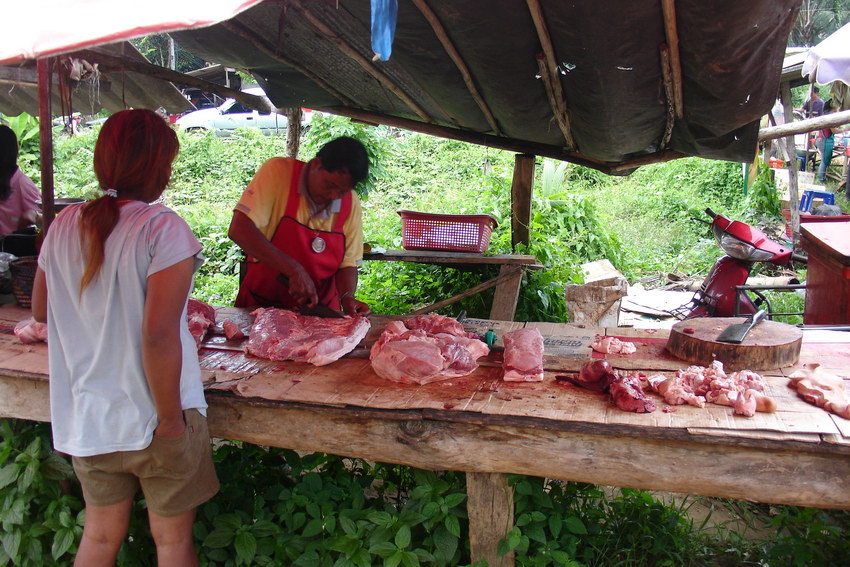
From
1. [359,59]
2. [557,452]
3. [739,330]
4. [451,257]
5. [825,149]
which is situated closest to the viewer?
[557,452]

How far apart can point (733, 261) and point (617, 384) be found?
12.9ft

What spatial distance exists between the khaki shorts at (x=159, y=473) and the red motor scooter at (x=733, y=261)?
4645 mm

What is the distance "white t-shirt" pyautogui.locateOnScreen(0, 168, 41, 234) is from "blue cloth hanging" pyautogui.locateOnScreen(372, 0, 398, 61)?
4.14 meters

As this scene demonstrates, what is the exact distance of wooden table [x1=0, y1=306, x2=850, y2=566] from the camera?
2.30 meters

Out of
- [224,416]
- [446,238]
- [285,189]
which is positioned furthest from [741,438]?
[446,238]

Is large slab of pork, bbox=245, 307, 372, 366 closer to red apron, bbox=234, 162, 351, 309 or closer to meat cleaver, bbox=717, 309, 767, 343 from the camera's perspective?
red apron, bbox=234, 162, 351, 309

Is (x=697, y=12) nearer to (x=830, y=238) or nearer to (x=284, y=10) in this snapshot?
(x=284, y=10)

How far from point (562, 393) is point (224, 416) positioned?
1.47 metres

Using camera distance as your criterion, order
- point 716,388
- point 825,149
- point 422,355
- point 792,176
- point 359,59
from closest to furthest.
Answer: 1. point 716,388
2. point 422,355
3. point 359,59
4. point 792,176
5. point 825,149

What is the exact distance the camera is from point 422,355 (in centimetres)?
283

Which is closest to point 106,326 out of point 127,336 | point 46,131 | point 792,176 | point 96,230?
point 127,336

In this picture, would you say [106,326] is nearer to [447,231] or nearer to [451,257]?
[451,257]

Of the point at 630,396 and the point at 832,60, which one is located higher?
the point at 832,60

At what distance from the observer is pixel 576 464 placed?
2.47 m
